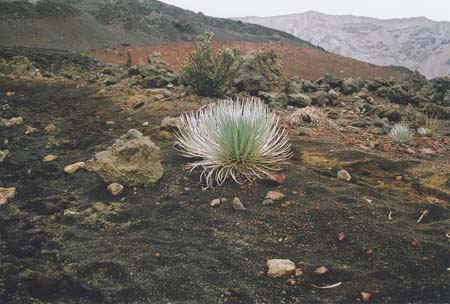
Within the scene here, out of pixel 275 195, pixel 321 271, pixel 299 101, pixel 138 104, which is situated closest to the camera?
pixel 321 271

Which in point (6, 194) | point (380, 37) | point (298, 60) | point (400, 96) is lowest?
point (6, 194)

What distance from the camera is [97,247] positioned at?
2.20 m

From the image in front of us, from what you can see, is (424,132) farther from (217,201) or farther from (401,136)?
(217,201)

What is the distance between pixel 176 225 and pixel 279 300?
86 cm

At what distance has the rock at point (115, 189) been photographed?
9.24 feet

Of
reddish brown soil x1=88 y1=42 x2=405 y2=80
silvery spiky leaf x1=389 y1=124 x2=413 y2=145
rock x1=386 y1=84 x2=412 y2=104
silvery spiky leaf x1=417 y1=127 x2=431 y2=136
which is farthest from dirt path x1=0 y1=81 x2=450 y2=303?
reddish brown soil x1=88 y1=42 x2=405 y2=80

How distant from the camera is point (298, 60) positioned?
20.5m

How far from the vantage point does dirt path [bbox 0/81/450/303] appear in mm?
1794

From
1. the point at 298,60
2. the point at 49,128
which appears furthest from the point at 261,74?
the point at 298,60

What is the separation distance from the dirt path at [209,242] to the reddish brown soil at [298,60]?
47.6 ft

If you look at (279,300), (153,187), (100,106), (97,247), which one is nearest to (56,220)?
(97,247)

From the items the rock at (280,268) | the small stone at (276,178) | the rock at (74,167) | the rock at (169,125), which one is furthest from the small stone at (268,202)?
the rock at (169,125)

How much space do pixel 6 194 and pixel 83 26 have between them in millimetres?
25533

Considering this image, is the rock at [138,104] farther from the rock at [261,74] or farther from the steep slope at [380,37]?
the steep slope at [380,37]
